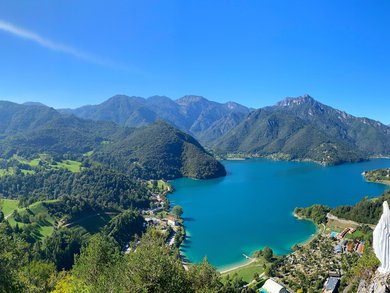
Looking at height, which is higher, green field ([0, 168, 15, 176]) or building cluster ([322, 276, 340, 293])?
green field ([0, 168, 15, 176])

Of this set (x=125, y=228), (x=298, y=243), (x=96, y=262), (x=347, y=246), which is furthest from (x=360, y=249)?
(x=96, y=262)

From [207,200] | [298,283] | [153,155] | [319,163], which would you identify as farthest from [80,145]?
[298,283]

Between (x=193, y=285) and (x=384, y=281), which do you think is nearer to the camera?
(x=384, y=281)

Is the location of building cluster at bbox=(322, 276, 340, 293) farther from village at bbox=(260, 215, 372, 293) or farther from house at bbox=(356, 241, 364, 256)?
house at bbox=(356, 241, 364, 256)

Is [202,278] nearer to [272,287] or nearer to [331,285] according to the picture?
[272,287]

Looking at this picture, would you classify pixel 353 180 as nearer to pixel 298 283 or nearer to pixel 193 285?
pixel 298 283

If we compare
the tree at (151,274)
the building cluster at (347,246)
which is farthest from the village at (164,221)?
the tree at (151,274)

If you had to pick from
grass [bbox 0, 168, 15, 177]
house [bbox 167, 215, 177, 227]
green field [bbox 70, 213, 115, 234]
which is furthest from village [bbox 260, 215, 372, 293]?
grass [bbox 0, 168, 15, 177]

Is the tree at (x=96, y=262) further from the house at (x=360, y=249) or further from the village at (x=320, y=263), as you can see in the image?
the house at (x=360, y=249)
